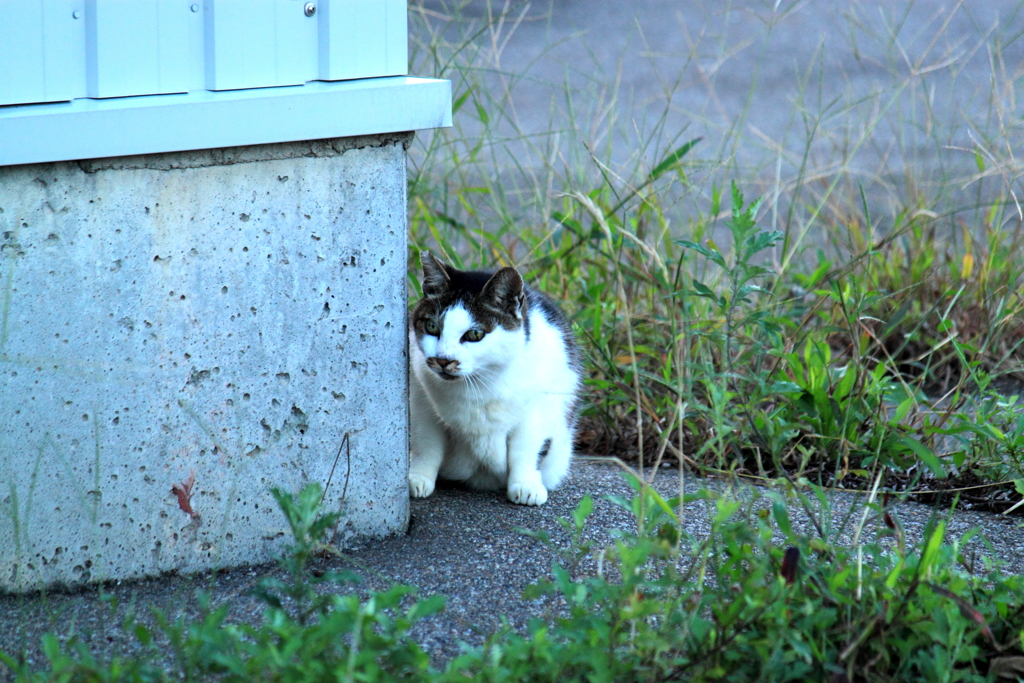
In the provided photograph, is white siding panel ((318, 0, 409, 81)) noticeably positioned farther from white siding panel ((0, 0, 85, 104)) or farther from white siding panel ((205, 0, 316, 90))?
white siding panel ((0, 0, 85, 104))

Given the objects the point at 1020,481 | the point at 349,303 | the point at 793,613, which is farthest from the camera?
the point at 1020,481

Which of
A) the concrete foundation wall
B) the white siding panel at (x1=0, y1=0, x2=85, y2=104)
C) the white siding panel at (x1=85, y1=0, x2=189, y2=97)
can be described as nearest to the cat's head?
the concrete foundation wall

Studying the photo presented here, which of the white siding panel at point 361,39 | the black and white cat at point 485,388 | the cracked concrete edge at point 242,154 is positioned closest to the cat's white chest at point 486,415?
the black and white cat at point 485,388

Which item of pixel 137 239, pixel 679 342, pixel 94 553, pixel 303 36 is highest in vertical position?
pixel 303 36

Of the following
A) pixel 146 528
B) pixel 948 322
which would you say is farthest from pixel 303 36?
pixel 948 322

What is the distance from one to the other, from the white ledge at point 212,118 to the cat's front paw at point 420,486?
992mm

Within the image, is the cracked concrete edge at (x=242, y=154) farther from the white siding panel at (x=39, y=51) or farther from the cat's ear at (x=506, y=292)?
the cat's ear at (x=506, y=292)

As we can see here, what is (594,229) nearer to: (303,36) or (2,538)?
(303,36)

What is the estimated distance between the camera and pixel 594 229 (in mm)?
3391

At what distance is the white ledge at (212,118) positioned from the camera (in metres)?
1.97

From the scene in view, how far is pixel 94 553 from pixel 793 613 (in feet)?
4.86

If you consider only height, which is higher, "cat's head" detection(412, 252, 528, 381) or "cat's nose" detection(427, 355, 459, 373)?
"cat's head" detection(412, 252, 528, 381)

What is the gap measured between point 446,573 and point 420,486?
0.53 m

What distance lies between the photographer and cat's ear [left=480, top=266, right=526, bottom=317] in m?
2.69
